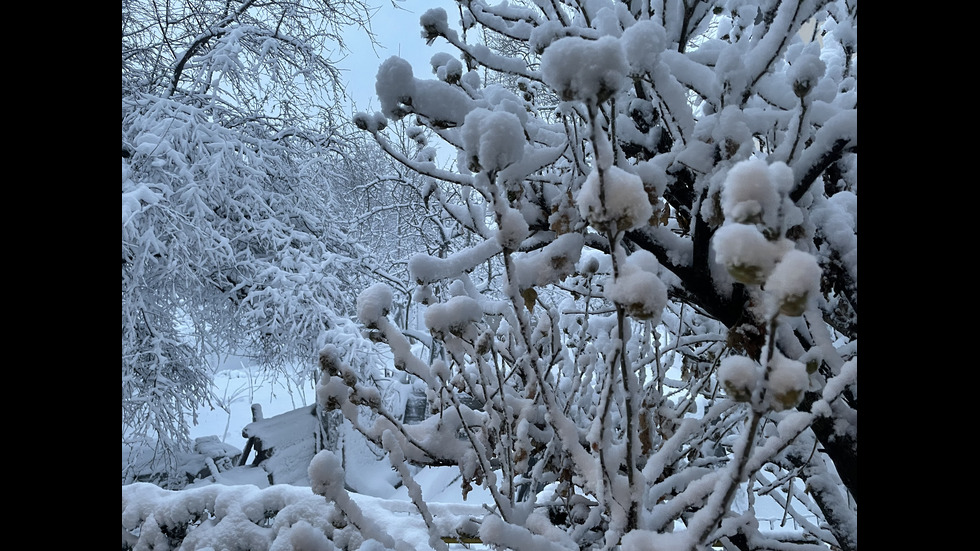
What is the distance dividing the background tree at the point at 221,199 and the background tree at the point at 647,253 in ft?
11.7

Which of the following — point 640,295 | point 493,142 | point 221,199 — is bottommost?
point 640,295

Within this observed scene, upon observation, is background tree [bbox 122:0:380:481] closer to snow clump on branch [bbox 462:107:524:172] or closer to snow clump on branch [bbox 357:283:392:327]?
snow clump on branch [bbox 357:283:392:327]

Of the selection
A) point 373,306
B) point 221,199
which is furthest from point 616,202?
point 221,199

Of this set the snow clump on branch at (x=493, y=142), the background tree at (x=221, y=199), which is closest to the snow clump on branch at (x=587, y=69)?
the snow clump on branch at (x=493, y=142)

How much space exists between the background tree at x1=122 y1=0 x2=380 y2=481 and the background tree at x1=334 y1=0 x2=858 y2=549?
3.55 metres

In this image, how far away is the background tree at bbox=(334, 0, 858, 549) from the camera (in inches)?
16.3

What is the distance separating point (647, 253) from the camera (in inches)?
24.2

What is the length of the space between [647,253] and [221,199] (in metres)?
4.92

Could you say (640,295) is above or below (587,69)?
below

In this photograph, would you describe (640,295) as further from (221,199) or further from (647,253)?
(221,199)

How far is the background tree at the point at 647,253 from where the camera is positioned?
415mm

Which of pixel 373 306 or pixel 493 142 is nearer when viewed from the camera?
pixel 493 142

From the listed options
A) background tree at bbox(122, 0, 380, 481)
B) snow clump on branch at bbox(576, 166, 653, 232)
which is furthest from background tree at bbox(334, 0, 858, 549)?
background tree at bbox(122, 0, 380, 481)

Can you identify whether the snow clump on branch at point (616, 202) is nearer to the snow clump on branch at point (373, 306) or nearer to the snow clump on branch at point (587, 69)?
the snow clump on branch at point (587, 69)
